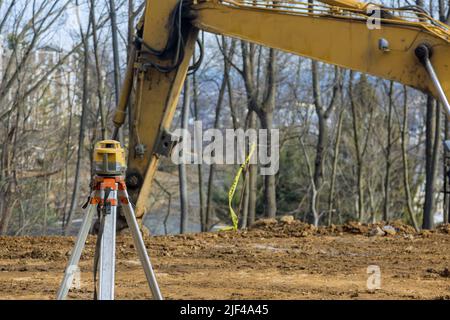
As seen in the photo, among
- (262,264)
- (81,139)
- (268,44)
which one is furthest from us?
(81,139)

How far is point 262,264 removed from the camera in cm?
974

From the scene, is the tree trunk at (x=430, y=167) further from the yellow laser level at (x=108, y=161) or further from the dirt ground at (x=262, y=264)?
the yellow laser level at (x=108, y=161)

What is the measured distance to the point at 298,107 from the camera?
39406mm

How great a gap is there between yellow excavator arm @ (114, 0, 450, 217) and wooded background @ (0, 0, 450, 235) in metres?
12.6

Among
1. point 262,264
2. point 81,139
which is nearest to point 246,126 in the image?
point 81,139

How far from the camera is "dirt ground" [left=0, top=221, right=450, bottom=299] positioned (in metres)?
7.97

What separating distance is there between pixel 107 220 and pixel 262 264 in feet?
15.4

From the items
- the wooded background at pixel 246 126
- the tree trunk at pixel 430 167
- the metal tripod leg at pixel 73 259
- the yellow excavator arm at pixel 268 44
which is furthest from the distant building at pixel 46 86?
the metal tripod leg at pixel 73 259

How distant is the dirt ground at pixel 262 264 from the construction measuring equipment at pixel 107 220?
7.27 feet

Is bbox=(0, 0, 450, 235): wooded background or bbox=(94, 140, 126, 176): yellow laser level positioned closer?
bbox=(94, 140, 126, 176): yellow laser level

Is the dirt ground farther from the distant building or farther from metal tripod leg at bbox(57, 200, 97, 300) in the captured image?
the distant building

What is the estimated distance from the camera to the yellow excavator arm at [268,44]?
26.5ft

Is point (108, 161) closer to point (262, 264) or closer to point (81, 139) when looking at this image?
point (262, 264)

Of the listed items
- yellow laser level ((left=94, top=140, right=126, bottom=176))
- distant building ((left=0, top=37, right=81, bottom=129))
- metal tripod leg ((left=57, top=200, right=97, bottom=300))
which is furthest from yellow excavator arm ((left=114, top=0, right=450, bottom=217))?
distant building ((left=0, top=37, right=81, bottom=129))
